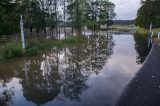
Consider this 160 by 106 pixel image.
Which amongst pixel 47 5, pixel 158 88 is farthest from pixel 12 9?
pixel 158 88

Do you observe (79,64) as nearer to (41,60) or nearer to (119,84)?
(41,60)

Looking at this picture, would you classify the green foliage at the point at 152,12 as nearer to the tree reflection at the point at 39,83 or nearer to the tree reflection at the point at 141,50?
the tree reflection at the point at 141,50

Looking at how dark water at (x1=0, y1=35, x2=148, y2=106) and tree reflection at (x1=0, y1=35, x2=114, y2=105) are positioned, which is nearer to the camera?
dark water at (x1=0, y1=35, x2=148, y2=106)

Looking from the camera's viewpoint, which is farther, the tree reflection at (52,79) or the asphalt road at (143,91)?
the tree reflection at (52,79)

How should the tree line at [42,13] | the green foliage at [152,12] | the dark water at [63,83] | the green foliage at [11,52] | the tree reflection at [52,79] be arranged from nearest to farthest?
the dark water at [63,83]
the tree reflection at [52,79]
the green foliage at [11,52]
the tree line at [42,13]
the green foliage at [152,12]

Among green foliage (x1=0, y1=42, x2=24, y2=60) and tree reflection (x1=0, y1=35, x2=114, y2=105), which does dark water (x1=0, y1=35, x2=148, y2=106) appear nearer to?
tree reflection (x1=0, y1=35, x2=114, y2=105)

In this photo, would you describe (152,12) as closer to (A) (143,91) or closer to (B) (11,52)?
(B) (11,52)

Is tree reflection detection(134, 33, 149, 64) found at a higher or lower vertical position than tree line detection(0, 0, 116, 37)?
lower

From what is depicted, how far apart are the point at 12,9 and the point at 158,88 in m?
40.2

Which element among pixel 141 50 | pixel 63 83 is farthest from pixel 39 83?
pixel 141 50

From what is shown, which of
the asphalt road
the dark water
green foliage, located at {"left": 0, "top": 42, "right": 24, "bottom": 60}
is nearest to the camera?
the asphalt road

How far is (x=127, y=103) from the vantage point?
1034 cm

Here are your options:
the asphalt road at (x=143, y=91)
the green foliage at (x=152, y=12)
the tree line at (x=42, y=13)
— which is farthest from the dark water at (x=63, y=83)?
the green foliage at (x=152, y=12)

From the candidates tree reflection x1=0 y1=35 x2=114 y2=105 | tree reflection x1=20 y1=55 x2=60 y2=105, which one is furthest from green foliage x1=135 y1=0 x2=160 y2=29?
tree reflection x1=20 y1=55 x2=60 y2=105
